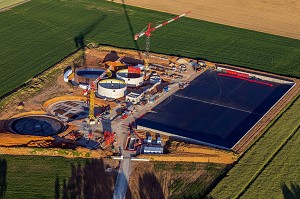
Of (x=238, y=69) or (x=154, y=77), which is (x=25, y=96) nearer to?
(x=154, y=77)

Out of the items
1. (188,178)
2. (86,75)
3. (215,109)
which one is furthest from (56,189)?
(86,75)

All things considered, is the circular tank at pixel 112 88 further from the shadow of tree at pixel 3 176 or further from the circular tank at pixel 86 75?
the shadow of tree at pixel 3 176

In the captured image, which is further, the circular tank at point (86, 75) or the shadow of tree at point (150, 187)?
the circular tank at point (86, 75)

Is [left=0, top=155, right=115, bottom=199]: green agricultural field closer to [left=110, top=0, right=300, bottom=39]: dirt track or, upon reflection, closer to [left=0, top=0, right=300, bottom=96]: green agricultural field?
[left=0, top=0, right=300, bottom=96]: green agricultural field

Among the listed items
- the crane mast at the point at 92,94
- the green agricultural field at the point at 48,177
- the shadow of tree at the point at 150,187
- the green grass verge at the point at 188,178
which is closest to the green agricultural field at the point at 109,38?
the crane mast at the point at 92,94

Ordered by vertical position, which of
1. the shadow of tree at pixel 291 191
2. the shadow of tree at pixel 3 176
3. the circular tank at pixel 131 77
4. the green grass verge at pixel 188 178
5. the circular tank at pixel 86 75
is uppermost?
the circular tank at pixel 131 77

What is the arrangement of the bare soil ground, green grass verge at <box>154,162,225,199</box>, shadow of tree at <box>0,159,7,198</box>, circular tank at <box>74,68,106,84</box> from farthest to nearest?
circular tank at <box>74,68,106,84</box>, the bare soil ground, green grass verge at <box>154,162,225,199</box>, shadow of tree at <box>0,159,7,198</box>

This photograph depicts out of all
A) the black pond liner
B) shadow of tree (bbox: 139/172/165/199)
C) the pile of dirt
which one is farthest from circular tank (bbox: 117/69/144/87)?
shadow of tree (bbox: 139/172/165/199)
